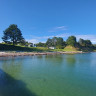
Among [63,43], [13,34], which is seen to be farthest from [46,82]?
[63,43]

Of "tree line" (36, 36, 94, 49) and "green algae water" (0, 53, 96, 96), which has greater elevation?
"tree line" (36, 36, 94, 49)

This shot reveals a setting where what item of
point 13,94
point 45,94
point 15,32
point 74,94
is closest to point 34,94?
point 45,94

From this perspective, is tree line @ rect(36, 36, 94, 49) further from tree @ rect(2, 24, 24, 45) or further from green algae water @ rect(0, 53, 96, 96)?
green algae water @ rect(0, 53, 96, 96)

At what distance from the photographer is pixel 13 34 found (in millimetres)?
44719

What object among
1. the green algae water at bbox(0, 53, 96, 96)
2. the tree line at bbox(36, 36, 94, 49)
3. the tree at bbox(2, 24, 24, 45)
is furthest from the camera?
the tree line at bbox(36, 36, 94, 49)

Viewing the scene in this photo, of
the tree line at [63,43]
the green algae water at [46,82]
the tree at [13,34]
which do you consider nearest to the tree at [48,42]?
the tree line at [63,43]

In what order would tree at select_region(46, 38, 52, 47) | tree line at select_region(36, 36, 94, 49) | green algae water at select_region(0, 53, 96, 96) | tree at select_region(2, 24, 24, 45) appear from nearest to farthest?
green algae water at select_region(0, 53, 96, 96)
tree at select_region(2, 24, 24, 45)
tree line at select_region(36, 36, 94, 49)
tree at select_region(46, 38, 52, 47)

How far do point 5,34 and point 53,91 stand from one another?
1802 inches

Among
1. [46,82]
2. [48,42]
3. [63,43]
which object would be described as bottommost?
[46,82]

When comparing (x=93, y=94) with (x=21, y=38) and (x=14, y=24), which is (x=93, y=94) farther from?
(x=14, y=24)

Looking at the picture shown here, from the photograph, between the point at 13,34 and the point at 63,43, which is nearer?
the point at 13,34

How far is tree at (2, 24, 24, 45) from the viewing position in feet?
145

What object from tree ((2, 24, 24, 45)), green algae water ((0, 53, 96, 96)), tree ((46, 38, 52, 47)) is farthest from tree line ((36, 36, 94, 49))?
green algae water ((0, 53, 96, 96))

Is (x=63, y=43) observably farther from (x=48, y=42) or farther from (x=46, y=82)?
(x=46, y=82)
